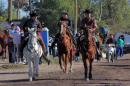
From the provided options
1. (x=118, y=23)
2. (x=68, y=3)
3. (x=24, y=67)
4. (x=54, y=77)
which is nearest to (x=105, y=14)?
(x=118, y=23)

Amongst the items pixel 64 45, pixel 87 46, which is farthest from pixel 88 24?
pixel 64 45

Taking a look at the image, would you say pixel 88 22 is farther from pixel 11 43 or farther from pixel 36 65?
pixel 11 43

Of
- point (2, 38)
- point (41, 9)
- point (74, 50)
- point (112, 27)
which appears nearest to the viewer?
point (74, 50)

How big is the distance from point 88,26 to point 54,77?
2.69 meters

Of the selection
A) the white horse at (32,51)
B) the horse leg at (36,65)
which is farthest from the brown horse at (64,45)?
the white horse at (32,51)

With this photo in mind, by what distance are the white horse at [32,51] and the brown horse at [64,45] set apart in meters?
3.01

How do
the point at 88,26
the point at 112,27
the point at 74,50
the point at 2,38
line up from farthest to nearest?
1. the point at 112,27
2. the point at 2,38
3. the point at 74,50
4. the point at 88,26

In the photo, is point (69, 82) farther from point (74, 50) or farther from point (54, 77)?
point (74, 50)

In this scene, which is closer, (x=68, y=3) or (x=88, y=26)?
(x=88, y=26)

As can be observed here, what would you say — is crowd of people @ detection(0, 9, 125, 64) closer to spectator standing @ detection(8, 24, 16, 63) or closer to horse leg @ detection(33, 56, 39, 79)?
spectator standing @ detection(8, 24, 16, 63)

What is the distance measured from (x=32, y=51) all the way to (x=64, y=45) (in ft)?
12.3

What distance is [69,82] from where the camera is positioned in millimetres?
18562

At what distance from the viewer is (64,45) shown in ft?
74.8

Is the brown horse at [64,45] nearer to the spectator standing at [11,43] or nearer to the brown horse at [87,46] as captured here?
the brown horse at [87,46]
